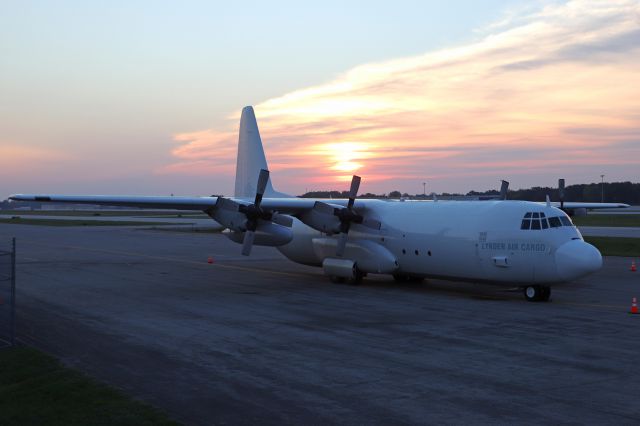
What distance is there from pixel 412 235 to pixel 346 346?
37.5ft

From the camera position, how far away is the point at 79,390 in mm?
11586

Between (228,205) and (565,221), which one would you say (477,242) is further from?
(228,205)

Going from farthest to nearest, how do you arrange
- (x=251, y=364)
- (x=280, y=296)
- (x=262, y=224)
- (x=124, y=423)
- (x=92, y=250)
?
1. (x=92, y=250)
2. (x=262, y=224)
3. (x=280, y=296)
4. (x=251, y=364)
5. (x=124, y=423)

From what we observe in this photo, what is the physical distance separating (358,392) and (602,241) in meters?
42.2

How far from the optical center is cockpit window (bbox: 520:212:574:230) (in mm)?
22562

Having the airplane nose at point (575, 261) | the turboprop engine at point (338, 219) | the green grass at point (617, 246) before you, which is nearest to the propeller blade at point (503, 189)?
the turboprop engine at point (338, 219)

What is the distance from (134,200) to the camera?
2702cm

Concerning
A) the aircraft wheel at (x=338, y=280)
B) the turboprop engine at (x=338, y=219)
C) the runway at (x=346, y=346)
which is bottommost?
the runway at (x=346, y=346)

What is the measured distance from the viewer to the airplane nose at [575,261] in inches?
845

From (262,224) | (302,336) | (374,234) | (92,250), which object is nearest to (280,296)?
(262,224)

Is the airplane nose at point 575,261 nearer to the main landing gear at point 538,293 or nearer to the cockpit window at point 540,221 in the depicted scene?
the cockpit window at point 540,221

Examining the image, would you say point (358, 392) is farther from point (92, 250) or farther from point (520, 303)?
point (92, 250)

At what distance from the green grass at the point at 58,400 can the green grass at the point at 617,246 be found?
3650cm

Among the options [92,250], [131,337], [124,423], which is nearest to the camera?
[124,423]
